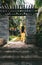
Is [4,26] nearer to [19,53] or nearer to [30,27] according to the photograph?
[30,27]

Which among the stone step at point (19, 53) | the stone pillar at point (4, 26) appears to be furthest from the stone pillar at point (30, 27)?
the stone step at point (19, 53)

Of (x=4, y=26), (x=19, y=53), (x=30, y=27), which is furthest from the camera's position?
(x=30, y=27)

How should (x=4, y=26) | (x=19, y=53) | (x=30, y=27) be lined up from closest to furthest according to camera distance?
1. (x=19, y=53)
2. (x=4, y=26)
3. (x=30, y=27)

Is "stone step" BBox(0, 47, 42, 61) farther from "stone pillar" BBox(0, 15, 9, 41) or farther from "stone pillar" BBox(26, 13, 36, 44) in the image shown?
"stone pillar" BBox(0, 15, 9, 41)

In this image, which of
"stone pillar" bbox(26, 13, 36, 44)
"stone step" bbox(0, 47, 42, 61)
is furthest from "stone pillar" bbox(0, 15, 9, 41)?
"stone step" bbox(0, 47, 42, 61)

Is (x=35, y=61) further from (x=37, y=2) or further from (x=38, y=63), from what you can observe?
(x=37, y=2)

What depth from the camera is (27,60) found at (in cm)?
999

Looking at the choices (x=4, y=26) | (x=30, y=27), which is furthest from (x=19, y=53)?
(x=30, y=27)

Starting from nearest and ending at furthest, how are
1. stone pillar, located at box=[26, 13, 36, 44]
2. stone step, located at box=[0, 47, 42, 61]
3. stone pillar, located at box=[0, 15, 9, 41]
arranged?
stone step, located at box=[0, 47, 42, 61] < stone pillar, located at box=[0, 15, 9, 41] < stone pillar, located at box=[26, 13, 36, 44]

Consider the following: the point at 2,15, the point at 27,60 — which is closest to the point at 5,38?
the point at 2,15

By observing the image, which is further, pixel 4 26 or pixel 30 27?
pixel 30 27

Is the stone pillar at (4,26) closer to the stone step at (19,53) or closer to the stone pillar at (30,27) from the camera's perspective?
the stone pillar at (30,27)

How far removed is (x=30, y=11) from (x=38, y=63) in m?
4.68

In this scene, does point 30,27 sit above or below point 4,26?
below
